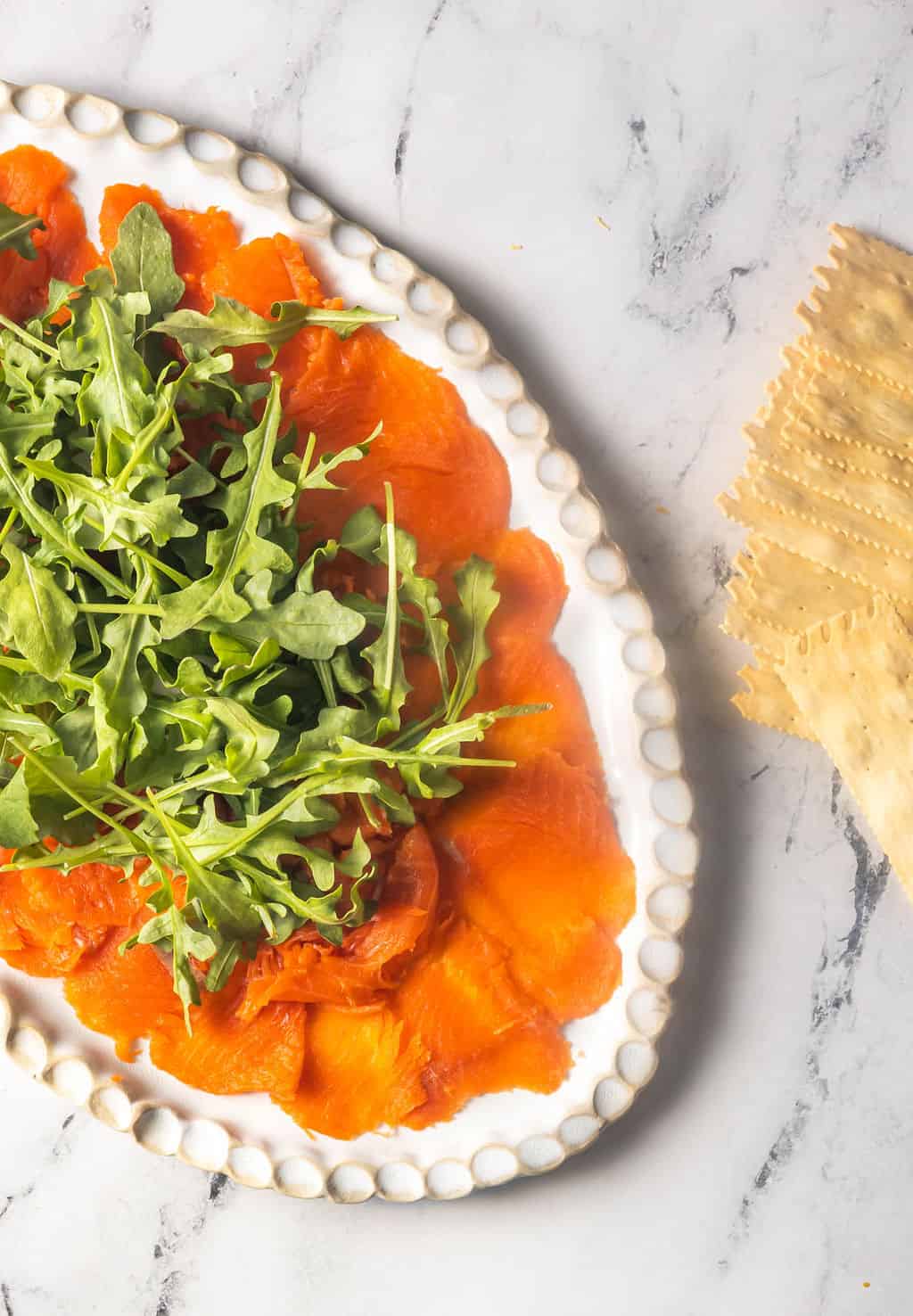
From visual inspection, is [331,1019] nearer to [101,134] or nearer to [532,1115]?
[532,1115]

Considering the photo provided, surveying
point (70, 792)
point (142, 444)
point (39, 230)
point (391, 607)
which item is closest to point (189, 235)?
point (39, 230)

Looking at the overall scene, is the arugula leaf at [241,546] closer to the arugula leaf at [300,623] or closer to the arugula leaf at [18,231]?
the arugula leaf at [300,623]

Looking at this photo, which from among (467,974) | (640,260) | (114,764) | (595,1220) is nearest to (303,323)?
(640,260)

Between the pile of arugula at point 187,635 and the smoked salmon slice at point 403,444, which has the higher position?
the smoked salmon slice at point 403,444

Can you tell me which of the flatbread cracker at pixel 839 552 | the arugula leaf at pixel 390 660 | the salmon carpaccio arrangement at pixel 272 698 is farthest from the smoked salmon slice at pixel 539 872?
the flatbread cracker at pixel 839 552

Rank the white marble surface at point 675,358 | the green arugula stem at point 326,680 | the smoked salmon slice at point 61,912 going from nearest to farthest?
the green arugula stem at point 326,680 < the smoked salmon slice at point 61,912 < the white marble surface at point 675,358

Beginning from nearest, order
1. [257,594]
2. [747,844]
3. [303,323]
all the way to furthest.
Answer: [257,594] < [303,323] < [747,844]
